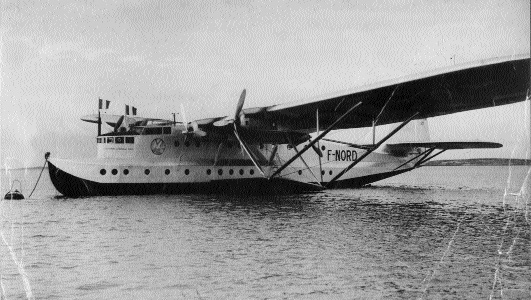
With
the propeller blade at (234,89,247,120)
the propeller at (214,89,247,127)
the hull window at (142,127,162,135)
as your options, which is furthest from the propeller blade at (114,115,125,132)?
the propeller blade at (234,89,247,120)

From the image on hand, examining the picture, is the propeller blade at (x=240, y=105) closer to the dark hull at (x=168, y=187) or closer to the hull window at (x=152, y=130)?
the dark hull at (x=168, y=187)

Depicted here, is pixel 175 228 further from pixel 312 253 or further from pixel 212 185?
pixel 212 185

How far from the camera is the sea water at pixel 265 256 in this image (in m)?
6.52

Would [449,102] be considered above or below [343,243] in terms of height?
above

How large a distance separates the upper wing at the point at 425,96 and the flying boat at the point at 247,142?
4 cm

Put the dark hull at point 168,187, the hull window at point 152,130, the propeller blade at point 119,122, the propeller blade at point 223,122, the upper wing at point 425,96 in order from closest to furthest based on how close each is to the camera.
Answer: the upper wing at point 425,96 → the dark hull at point 168,187 → the propeller blade at point 223,122 → the hull window at point 152,130 → the propeller blade at point 119,122

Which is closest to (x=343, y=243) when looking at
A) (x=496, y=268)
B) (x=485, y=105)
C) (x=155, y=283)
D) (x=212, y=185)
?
(x=496, y=268)

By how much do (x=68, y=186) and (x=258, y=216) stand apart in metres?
10.9

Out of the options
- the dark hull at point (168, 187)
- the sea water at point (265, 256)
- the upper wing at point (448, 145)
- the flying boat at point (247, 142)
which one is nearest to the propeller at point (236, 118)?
the flying boat at point (247, 142)

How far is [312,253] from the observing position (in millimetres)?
8852

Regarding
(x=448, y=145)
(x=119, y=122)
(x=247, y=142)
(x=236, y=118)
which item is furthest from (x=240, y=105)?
(x=448, y=145)

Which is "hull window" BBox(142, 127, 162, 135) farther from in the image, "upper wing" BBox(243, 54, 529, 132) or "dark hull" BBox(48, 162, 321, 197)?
"upper wing" BBox(243, 54, 529, 132)

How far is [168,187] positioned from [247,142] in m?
4.57

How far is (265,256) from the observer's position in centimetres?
862
